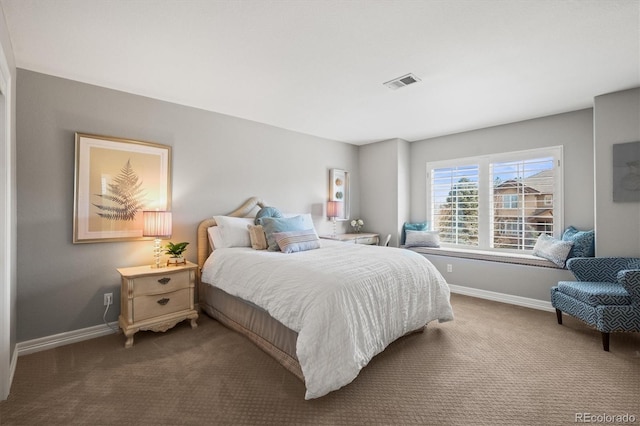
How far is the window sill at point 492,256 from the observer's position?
3568 mm

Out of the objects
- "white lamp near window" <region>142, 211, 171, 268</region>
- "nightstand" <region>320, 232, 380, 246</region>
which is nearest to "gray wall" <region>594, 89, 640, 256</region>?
"nightstand" <region>320, 232, 380, 246</region>

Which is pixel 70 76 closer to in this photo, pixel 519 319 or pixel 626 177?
pixel 519 319

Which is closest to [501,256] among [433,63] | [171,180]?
[433,63]

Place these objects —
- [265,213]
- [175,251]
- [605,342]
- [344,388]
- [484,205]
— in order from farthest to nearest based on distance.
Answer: [484,205], [265,213], [175,251], [605,342], [344,388]

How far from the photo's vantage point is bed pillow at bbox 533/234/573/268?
3.35 meters

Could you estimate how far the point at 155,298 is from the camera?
8.93ft

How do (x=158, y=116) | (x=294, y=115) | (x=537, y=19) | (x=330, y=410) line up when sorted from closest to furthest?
(x=330, y=410)
(x=537, y=19)
(x=158, y=116)
(x=294, y=115)

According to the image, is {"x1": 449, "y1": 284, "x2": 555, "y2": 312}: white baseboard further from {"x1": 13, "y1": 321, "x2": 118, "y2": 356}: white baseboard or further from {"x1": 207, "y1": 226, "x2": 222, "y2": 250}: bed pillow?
{"x1": 13, "y1": 321, "x2": 118, "y2": 356}: white baseboard

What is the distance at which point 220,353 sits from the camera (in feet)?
8.09

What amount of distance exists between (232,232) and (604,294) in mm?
3716

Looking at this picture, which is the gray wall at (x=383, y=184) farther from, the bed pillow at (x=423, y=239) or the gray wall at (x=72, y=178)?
the gray wall at (x=72, y=178)

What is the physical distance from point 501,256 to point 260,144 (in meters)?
3.77

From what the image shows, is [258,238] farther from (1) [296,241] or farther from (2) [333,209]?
(2) [333,209]

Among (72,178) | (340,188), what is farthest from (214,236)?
(340,188)
